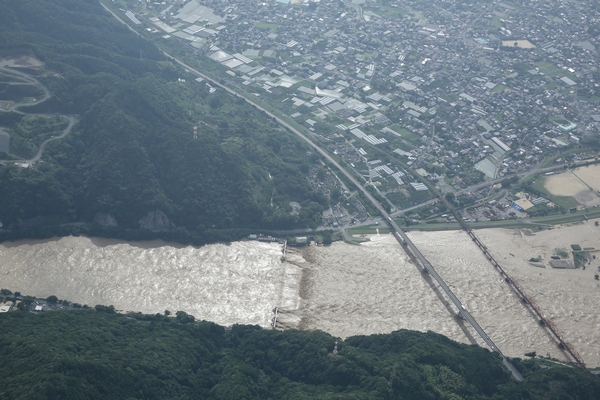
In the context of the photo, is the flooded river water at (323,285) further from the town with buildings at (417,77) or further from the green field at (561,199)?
the green field at (561,199)

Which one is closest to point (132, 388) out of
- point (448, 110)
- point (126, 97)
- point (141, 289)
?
point (141, 289)

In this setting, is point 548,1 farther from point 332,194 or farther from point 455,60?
point 332,194

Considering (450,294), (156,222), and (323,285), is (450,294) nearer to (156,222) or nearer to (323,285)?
(323,285)

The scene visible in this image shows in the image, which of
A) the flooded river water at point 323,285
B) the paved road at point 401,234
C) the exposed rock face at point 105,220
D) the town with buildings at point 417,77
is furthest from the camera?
the town with buildings at point 417,77

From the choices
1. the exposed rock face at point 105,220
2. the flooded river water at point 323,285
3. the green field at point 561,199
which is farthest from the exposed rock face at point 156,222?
the green field at point 561,199

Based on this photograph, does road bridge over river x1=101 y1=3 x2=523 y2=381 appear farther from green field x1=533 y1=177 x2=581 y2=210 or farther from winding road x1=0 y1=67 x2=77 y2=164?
winding road x1=0 y1=67 x2=77 y2=164

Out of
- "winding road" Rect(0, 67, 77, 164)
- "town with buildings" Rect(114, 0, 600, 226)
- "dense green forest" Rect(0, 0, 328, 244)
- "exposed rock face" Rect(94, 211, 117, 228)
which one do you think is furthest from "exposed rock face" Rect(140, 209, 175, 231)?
"town with buildings" Rect(114, 0, 600, 226)
